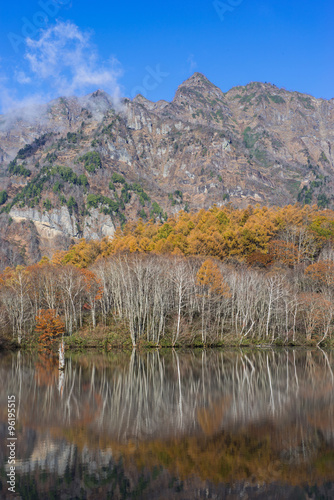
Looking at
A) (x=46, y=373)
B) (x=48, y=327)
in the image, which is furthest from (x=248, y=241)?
(x=46, y=373)

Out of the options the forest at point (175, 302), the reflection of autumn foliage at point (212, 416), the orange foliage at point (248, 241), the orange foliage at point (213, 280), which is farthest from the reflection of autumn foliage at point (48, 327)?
the reflection of autumn foliage at point (212, 416)

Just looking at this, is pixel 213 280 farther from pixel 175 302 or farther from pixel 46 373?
pixel 46 373

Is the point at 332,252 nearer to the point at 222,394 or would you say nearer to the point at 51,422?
the point at 222,394

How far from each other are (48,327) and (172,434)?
127 feet

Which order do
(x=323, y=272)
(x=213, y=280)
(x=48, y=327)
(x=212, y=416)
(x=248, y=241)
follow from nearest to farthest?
(x=212, y=416), (x=48, y=327), (x=213, y=280), (x=323, y=272), (x=248, y=241)

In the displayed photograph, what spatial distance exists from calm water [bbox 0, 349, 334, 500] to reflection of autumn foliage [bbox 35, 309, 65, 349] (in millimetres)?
19730

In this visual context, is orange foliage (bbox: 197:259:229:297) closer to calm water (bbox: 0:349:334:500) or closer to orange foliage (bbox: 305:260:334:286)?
orange foliage (bbox: 305:260:334:286)

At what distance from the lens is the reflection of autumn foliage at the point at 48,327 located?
53.2 m

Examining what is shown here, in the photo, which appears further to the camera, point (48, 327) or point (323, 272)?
point (323, 272)

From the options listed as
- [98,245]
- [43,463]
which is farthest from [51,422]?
[98,245]

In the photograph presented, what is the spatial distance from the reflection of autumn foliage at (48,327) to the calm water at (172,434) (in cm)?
1973

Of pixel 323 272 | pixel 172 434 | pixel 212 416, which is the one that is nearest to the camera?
pixel 172 434

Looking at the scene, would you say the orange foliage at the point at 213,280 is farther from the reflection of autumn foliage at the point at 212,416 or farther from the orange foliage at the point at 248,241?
the reflection of autumn foliage at the point at 212,416

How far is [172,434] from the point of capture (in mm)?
17531
